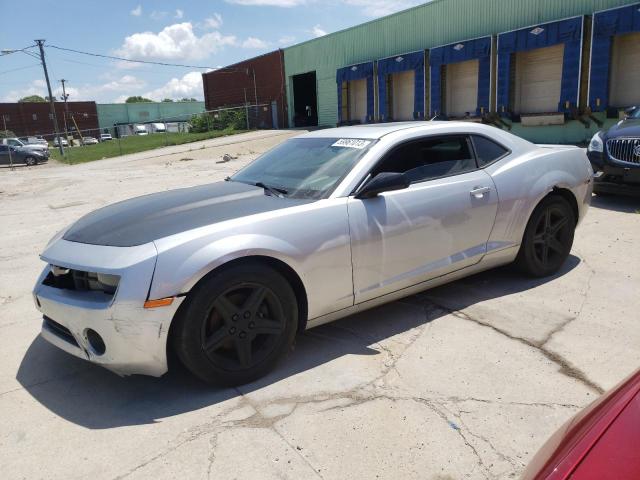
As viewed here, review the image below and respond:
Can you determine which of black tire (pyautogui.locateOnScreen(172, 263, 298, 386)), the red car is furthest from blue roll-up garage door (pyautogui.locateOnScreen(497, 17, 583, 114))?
the red car

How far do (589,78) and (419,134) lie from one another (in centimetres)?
1487

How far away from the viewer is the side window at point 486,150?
421cm

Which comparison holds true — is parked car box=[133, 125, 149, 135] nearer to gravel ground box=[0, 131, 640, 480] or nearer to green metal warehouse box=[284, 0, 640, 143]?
green metal warehouse box=[284, 0, 640, 143]

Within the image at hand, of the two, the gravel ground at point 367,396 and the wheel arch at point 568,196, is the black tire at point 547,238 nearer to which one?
the wheel arch at point 568,196

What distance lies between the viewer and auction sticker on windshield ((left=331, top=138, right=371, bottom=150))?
371cm

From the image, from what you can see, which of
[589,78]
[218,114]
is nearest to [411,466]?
[589,78]

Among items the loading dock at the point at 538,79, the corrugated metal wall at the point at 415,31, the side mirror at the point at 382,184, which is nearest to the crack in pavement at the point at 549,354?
the side mirror at the point at 382,184

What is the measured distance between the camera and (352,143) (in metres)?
3.79

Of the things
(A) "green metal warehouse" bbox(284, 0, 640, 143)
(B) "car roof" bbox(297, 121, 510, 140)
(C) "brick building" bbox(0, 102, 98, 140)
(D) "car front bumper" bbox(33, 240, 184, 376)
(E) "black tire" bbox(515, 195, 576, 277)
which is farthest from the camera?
(C) "brick building" bbox(0, 102, 98, 140)

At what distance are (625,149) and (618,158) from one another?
0.15 m

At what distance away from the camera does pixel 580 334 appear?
3574 mm

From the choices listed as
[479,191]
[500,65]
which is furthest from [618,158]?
[500,65]

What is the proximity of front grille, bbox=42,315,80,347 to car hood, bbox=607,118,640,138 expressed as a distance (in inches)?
279

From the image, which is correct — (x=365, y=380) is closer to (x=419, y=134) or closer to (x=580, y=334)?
(x=580, y=334)
